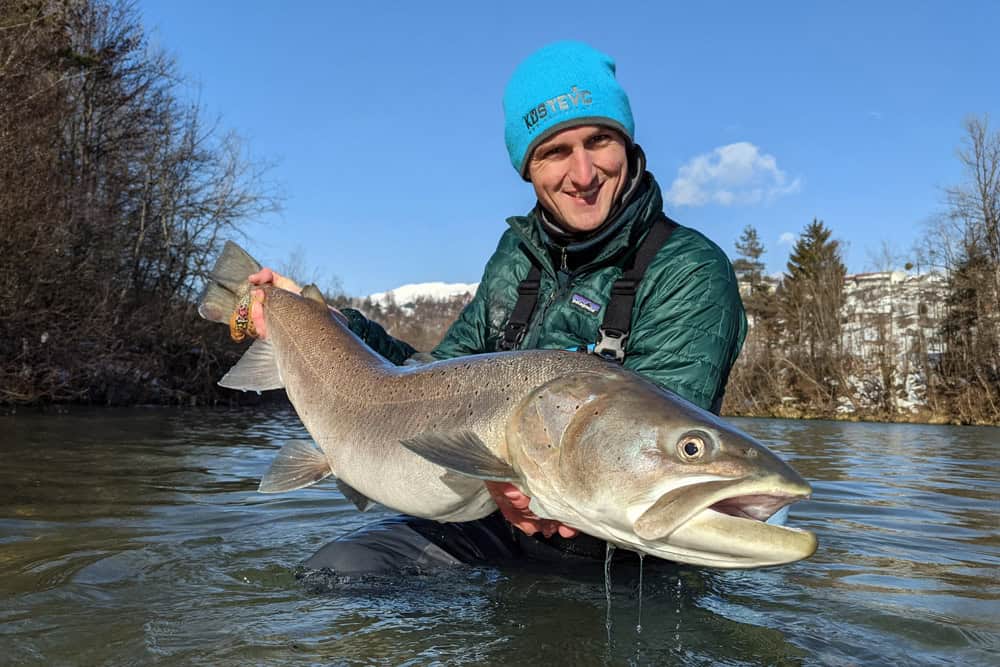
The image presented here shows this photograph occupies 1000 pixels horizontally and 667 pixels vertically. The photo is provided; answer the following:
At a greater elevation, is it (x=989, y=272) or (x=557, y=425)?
(x=989, y=272)

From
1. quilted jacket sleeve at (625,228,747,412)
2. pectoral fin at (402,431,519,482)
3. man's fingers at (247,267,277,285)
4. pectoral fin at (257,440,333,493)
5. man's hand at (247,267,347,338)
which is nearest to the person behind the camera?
pectoral fin at (402,431,519,482)

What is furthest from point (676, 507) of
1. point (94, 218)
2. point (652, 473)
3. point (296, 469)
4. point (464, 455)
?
point (94, 218)

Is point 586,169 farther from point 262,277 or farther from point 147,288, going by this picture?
point 147,288

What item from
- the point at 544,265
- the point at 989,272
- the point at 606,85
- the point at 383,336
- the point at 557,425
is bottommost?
the point at 557,425

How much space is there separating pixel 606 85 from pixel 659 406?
6.62 ft

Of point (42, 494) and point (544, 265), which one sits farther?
point (42, 494)

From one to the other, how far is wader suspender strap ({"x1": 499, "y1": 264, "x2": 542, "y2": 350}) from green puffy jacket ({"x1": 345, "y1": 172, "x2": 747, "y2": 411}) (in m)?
0.03

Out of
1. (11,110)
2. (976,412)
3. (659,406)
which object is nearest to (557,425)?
(659,406)

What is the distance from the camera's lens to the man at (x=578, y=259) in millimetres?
3428

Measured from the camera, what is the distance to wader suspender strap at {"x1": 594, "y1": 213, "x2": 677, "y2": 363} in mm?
3479

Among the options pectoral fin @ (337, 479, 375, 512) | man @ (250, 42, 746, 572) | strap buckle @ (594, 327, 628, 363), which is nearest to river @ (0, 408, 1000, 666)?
man @ (250, 42, 746, 572)

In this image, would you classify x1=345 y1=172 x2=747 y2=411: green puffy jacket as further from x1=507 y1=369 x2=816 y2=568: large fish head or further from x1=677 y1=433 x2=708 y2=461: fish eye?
x1=677 y1=433 x2=708 y2=461: fish eye

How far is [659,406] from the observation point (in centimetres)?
232

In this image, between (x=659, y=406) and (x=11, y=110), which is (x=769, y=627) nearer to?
(x=659, y=406)
